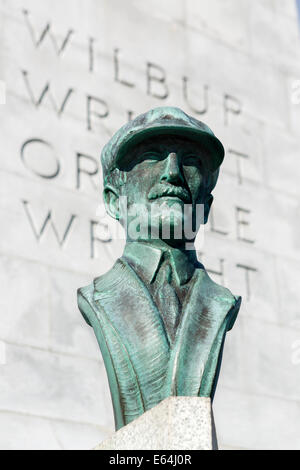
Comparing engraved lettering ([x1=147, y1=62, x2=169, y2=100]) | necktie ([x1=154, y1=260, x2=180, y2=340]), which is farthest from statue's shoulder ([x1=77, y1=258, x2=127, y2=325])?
engraved lettering ([x1=147, y1=62, x2=169, y2=100])

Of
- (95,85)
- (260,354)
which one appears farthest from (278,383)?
(95,85)

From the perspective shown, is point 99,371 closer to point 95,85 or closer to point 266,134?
point 95,85

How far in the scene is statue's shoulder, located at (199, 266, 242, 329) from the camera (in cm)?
580

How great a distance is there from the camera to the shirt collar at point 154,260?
19.1 ft

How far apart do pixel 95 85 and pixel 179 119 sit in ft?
15.4

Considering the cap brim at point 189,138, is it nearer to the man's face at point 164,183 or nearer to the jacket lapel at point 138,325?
the man's face at point 164,183

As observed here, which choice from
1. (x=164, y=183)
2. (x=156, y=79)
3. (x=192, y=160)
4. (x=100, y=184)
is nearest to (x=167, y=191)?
(x=164, y=183)

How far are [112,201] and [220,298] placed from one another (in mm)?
832

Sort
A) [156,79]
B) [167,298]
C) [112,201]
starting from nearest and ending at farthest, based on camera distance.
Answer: [167,298] < [112,201] < [156,79]

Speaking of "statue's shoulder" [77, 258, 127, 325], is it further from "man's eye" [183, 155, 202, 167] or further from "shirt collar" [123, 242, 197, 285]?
Answer: "man's eye" [183, 155, 202, 167]

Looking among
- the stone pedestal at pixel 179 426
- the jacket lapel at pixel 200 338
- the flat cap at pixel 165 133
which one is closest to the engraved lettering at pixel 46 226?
the flat cap at pixel 165 133

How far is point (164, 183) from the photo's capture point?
579cm

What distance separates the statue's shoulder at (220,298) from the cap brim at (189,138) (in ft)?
2.03

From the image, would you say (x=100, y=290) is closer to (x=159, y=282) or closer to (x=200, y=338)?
(x=159, y=282)
